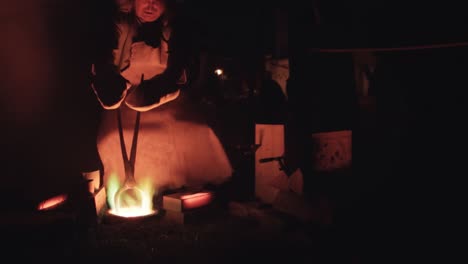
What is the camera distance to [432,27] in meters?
7.80

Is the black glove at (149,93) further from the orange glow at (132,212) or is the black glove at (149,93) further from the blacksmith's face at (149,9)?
the orange glow at (132,212)

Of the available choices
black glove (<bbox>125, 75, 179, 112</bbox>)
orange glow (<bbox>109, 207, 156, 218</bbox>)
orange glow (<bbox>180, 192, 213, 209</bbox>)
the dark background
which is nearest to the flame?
orange glow (<bbox>109, 207, 156, 218</bbox>)

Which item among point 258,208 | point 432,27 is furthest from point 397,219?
point 432,27

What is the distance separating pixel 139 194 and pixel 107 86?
66.8 inches

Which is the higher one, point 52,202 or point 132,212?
point 52,202

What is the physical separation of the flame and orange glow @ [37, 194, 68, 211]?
26.6 inches

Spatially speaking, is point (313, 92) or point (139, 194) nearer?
point (139, 194)

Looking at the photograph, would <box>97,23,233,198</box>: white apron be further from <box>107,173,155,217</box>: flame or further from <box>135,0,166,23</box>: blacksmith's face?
<box>135,0,166,23</box>: blacksmith's face

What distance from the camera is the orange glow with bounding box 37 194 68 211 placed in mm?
5941

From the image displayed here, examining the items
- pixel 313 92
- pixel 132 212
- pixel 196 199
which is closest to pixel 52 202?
pixel 132 212

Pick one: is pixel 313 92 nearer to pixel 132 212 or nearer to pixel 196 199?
pixel 196 199

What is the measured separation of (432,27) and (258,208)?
15.3 ft

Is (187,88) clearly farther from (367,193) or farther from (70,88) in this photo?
(367,193)

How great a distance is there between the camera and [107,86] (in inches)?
246
